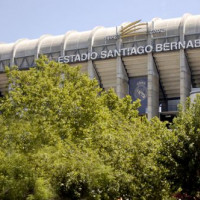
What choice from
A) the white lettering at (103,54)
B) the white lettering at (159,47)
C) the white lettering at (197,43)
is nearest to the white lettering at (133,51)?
the white lettering at (159,47)

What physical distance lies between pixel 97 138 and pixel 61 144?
7.55ft

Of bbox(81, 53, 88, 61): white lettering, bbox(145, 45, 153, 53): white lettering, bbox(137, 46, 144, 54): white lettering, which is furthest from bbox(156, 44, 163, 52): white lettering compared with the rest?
bbox(81, 53, 88, 61): white lettering

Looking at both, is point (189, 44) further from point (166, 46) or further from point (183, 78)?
point (183, 78)

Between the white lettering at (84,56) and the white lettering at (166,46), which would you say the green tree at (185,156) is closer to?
the white lettering at (166,46)

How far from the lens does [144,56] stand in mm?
81438

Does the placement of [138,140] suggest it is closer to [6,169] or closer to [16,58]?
[6,169]

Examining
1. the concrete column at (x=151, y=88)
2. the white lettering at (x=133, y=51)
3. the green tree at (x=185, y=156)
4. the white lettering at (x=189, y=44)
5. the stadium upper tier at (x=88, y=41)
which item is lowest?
the green tree at (x=185, y=156)

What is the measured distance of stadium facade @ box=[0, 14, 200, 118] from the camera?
78375 mm

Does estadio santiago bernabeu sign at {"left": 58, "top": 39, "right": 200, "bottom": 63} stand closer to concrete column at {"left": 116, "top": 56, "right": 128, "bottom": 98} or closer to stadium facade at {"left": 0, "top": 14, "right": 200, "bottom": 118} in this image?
stadium facade at {"left": 0, "top": 14, "right": 200, "bottom": 118}

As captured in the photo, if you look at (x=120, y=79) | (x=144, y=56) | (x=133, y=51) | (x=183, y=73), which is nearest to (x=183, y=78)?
(x=183, y=73)

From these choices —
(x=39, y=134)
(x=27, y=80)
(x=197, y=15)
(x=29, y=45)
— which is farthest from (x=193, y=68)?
(x=39, y=134)

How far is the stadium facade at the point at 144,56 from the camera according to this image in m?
78.4

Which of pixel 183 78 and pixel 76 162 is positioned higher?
pixel 183 78

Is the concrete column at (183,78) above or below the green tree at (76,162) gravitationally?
above
